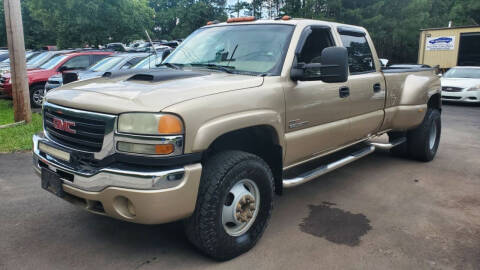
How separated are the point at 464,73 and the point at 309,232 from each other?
1310cm

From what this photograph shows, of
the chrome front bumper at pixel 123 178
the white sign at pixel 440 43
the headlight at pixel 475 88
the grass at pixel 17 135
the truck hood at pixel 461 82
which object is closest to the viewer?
the chrome front bumper at pixel 123 178

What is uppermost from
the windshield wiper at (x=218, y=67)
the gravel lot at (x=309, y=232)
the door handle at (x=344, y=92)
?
the windshield wiper at (x=218, y=67)

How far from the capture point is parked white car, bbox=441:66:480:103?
1318 cm

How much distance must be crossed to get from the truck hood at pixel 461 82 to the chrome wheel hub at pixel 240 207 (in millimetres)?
12466

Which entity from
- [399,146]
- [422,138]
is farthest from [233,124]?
[399,146]

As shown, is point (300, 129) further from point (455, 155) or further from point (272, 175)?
point (455, 155)

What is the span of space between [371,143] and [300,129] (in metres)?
2.02

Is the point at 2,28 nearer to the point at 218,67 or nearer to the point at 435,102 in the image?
the point at 435,102

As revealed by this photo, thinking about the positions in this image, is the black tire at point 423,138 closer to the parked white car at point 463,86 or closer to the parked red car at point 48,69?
the parked white car at point 463,86

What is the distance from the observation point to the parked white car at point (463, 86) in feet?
43.2

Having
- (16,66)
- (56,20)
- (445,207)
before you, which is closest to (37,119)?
(16,66)

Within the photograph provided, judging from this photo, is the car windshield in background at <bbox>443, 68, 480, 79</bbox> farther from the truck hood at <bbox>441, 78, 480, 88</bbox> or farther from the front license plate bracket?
the front license plate bracket

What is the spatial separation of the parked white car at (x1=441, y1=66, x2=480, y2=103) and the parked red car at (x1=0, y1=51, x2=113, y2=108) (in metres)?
11.3

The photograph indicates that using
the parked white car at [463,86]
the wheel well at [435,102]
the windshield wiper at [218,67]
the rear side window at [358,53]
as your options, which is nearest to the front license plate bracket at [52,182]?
the windshield wiper at [218,67]
